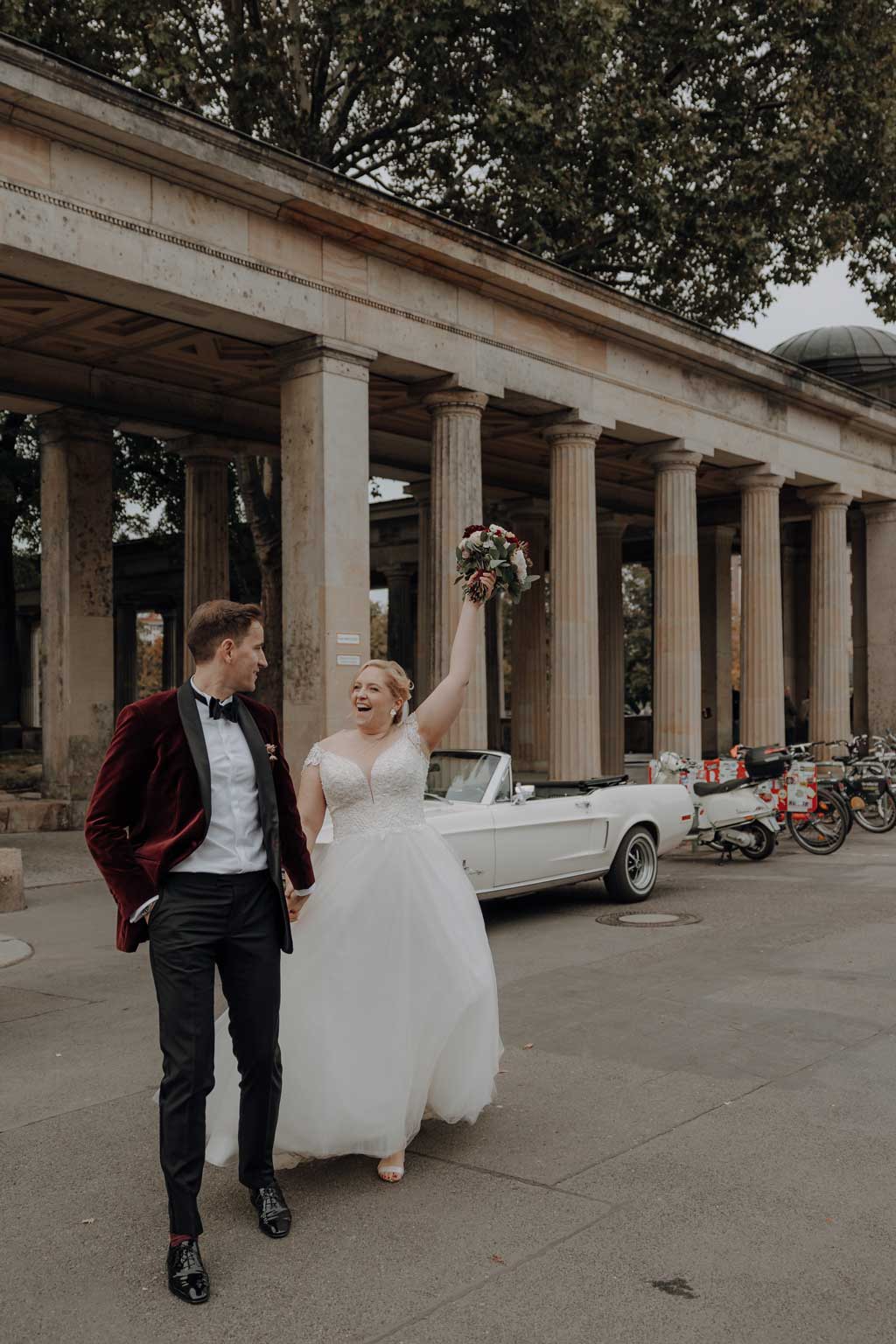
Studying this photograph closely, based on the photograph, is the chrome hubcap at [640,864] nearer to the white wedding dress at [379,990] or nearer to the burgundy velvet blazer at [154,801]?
the white wedding dress at [379,990]

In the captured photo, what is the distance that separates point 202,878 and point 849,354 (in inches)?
1237

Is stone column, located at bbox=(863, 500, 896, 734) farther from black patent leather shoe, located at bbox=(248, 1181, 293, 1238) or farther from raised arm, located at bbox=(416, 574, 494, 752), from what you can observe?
black patent leather shoe, located at bbox=(248, 1181, 293, 1238)

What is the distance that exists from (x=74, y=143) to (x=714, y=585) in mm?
23888

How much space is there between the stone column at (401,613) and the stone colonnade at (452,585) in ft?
21.5

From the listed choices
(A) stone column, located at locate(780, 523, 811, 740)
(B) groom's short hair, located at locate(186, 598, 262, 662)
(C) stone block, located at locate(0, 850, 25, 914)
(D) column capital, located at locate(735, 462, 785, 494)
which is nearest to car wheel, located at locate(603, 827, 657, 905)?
(C) stone block, located at locate(0, 850, 25, 914)

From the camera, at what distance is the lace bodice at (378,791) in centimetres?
513

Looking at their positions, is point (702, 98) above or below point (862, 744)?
above

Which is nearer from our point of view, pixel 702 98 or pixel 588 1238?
pixel 588 1238

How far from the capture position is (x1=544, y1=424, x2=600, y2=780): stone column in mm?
19547

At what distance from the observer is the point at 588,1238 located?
13.6ft

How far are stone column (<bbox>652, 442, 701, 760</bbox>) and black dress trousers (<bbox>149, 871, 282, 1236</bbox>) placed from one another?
1817cm

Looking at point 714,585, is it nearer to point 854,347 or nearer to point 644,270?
point 854,347

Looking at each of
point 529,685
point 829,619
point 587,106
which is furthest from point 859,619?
point 587,106

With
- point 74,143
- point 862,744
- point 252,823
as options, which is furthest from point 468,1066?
point 862,744
